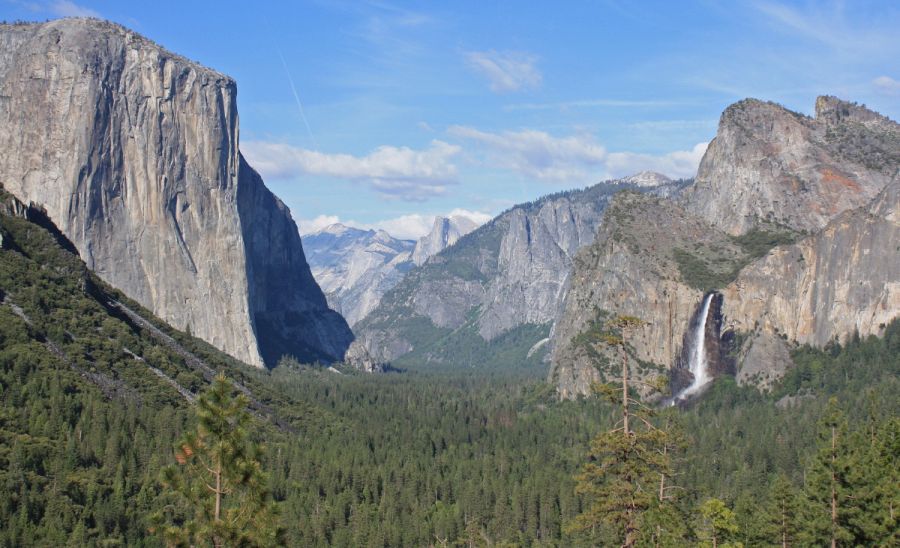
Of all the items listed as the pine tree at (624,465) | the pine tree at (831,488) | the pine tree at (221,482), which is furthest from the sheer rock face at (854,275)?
the pine tree at (221,482)

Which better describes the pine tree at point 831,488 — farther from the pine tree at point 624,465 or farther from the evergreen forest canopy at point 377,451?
the pine tree at point 624,465

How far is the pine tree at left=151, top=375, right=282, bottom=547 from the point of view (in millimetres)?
34719

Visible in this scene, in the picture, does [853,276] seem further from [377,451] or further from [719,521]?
[719,521]

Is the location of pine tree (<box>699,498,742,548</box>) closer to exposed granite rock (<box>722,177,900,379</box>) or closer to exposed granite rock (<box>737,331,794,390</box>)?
exposed granite rock (<box>722,177,900,379</box>)

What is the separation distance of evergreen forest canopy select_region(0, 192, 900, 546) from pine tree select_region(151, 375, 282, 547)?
0.22 m

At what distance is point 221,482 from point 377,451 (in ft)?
383

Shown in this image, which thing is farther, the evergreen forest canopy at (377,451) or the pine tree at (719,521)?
the evergreen forest canopy at (377,451)

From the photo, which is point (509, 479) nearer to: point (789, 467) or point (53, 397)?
point (789, 467)

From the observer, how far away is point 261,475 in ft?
118

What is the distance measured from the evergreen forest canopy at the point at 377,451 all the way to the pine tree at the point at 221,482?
8.8 inches

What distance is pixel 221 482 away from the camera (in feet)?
118

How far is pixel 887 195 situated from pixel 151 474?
143416mm

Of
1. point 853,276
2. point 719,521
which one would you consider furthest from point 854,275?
point 719,521

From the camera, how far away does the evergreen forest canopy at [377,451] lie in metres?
65.7
